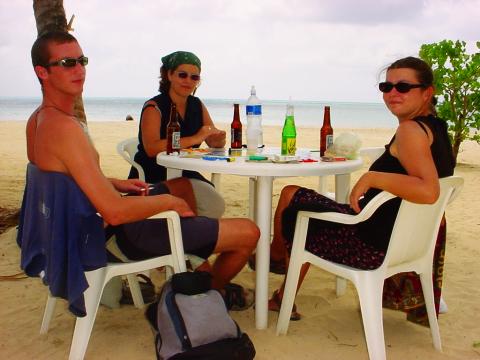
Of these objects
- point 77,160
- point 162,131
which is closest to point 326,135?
point 162,131

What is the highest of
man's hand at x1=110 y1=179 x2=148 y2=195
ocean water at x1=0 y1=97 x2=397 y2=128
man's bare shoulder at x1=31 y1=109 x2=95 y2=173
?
man's bare shoulder at x1=31 y1=109 x2=95 y2=173

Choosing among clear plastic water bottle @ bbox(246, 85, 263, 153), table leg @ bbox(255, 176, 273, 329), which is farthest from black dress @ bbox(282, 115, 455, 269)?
clear plastic water bottle @ bbox(246, 85, 263, 153)

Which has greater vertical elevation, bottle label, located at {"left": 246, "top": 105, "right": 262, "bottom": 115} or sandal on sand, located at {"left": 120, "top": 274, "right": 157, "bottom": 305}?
bottle label, located at {"left": 246, "top": 105, "right": 262, "bottom": 115}

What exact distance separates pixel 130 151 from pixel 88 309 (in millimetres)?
1998

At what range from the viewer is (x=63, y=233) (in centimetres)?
223

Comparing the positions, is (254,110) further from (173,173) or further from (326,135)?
(173,173)

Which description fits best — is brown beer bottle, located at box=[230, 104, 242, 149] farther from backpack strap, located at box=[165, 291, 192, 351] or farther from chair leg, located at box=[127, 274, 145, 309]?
backpack strap, located at box=[165, 291, 192, 351]

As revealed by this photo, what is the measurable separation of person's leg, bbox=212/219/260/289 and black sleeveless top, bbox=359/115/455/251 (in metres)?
0.58

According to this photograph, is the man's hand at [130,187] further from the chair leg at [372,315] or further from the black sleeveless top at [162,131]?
the chair leg at [372,315]

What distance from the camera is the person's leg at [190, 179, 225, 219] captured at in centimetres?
352

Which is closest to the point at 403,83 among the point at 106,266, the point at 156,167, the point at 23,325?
the point at 106,266

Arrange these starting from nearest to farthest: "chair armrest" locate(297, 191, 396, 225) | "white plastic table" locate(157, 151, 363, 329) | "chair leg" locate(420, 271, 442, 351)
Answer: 1. "chair armrest" locate(297, 191, 396, 225)
2. "white plastic table" locate(157, 151, 363, 329)
3. "chair leg" locate(420, 271, 442, 351)

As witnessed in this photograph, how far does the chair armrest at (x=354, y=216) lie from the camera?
7.77 ft

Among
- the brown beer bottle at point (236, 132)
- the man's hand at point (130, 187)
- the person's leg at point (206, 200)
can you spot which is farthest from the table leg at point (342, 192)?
the man's hand at point (130, 187)
